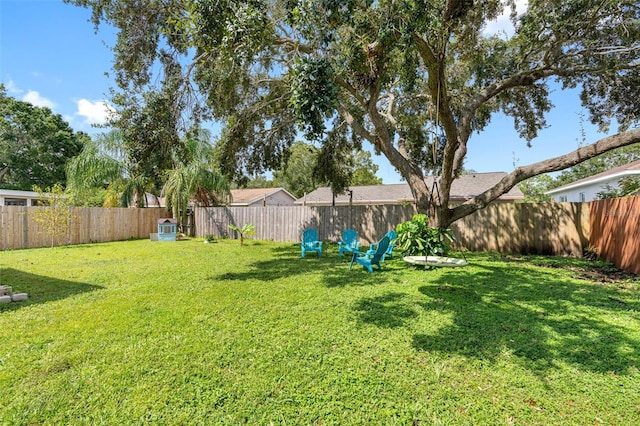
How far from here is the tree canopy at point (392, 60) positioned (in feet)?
15.2

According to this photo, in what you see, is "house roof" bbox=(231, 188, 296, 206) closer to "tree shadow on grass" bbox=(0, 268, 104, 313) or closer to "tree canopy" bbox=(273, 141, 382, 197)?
"tree canopy" bbox=(273, 141, 382, 197)

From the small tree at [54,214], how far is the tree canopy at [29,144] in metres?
17.1

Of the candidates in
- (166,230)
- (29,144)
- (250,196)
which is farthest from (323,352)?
(29,144)

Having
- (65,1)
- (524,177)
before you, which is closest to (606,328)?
(524,177)

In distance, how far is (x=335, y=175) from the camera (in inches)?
503

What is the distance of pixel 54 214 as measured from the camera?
1155 cm

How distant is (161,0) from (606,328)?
31.7ft

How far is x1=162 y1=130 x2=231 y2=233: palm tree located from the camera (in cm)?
1481

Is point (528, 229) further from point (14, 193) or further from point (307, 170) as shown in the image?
point (14, 193)

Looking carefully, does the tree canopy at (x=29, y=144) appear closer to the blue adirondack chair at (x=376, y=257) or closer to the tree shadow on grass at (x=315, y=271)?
the tree shadow on grass at (x=315, y=271)

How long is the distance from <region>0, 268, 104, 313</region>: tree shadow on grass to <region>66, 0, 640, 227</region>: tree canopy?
4578 mm

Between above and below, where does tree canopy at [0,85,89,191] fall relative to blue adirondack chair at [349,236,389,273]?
above

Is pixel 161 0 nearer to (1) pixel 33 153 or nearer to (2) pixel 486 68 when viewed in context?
(2) pixel 486 68

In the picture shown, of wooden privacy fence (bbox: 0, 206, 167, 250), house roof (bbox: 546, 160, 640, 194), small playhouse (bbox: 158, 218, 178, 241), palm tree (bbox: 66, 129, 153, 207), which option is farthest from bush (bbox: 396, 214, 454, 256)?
palm tree (bbox: 66, 129, 153, 207)
